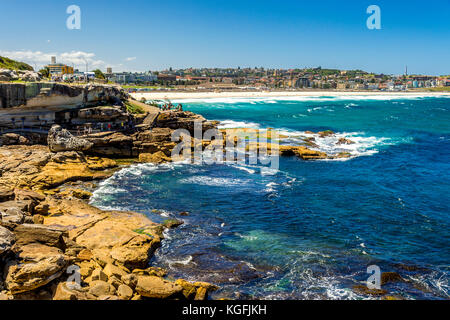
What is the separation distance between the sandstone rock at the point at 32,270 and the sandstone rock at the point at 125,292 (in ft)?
7.27

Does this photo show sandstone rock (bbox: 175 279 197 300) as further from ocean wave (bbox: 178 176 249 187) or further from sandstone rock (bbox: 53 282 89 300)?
ocean wave (bbox: 178 176 249 187)

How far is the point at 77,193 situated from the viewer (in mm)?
25000

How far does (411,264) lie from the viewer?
17.7 m

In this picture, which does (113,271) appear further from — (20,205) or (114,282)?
(20,205)

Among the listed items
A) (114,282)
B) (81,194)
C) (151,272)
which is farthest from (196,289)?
(81,194)

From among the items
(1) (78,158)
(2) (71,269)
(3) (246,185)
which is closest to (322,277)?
(2) (71,269)

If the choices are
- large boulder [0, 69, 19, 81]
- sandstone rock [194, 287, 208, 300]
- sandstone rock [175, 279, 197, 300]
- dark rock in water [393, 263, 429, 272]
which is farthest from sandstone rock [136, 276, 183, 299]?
large boulder [0, 69, 19, 81]

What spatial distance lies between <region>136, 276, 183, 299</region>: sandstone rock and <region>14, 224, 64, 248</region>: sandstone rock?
14.3 ft

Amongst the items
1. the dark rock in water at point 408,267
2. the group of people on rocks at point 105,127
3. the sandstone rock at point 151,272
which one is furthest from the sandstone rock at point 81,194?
the dark rock in water at point 408,267

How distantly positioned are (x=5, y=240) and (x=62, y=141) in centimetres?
2101

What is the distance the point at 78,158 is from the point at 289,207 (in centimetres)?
1891

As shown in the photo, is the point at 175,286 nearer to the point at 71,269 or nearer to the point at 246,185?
the point at 71,269

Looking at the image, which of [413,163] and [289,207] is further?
[413,163]

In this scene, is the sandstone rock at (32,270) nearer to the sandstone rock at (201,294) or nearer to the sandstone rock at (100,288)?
the sandstone rock at (100,288)
